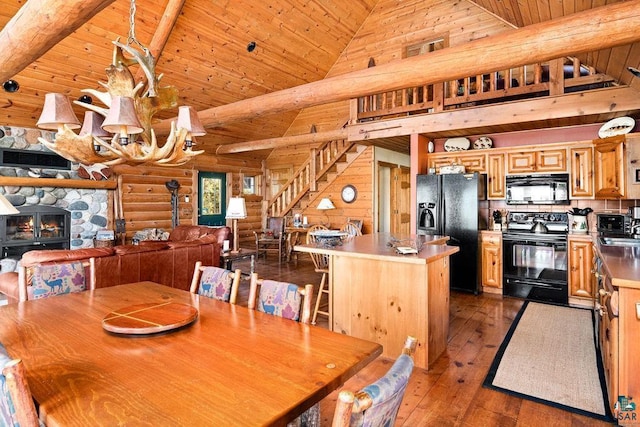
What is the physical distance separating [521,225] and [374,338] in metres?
3.28

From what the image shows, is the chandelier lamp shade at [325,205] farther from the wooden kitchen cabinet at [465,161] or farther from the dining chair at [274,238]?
the wooden kitchen cabinet at [465,161]

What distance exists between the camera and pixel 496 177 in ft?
17.9

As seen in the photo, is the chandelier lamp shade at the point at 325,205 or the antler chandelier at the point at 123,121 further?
the chandelier lamp shade at the point at 325,205

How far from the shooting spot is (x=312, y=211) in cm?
879

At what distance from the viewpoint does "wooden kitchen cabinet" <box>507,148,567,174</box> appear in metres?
4.95

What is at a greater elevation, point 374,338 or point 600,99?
point 600,99

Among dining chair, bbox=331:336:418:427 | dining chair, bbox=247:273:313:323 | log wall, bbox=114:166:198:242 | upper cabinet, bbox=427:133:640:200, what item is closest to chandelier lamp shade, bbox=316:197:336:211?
upper cabinet, bbox=427:133:640:200

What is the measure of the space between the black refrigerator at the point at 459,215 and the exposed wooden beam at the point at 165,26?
416 centimetres

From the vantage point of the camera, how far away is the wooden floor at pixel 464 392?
225 centimetres

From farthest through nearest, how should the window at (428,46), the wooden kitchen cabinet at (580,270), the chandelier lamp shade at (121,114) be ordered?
the window at (428,46) < the wooden kitchen cabinet at (580,270) < the chandelier lamp shade at (121,114)

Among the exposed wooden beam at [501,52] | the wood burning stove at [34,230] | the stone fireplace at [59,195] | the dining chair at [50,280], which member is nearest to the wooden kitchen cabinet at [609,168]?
the exposed wooden beam at [501,52]

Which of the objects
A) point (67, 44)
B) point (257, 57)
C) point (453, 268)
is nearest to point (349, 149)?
point (257, 57)

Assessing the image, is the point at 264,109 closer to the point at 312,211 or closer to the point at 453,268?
the point at 453,268

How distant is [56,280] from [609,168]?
5.80 m
